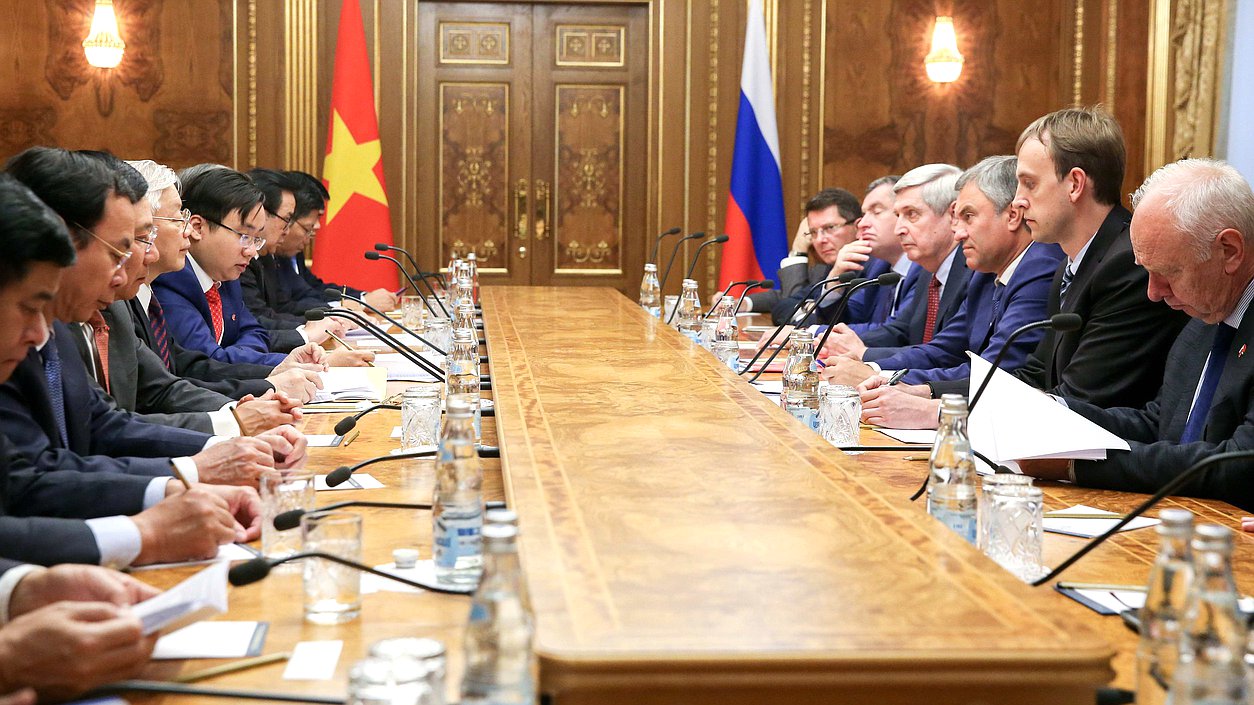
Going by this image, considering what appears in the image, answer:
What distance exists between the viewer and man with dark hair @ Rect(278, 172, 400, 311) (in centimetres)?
618

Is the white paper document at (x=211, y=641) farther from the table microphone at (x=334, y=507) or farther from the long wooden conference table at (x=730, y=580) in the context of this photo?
the table microphone at (x=334, y=507)

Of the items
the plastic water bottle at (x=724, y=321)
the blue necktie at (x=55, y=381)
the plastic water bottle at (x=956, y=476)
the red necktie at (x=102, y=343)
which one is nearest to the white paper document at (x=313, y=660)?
the plastic water bottle at (x=956, y=476)

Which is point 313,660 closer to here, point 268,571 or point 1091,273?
point 268,571

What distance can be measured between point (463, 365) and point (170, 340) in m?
1.47

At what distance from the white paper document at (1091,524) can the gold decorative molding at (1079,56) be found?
640 centimetres

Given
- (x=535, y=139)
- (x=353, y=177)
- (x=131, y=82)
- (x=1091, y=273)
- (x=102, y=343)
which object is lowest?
(x=102, y=343)

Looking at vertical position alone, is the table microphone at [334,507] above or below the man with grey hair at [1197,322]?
below

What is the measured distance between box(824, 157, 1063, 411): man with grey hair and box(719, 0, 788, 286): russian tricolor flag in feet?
9.82

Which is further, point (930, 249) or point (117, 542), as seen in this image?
point (930, 249)

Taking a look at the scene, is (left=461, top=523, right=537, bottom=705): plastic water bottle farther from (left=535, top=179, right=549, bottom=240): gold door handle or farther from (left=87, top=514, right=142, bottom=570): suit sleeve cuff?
(left=535, top=179, right=549, bottom=240): gold door handle

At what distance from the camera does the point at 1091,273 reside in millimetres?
3193

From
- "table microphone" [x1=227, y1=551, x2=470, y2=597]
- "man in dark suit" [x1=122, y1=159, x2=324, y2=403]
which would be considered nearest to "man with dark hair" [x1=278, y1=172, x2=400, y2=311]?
"man in dark suit" [x1=122, y1=159, x2=324, y2=403]

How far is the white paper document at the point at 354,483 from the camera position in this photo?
2207 mm

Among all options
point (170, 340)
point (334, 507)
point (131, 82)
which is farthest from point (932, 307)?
point (131, 82)
